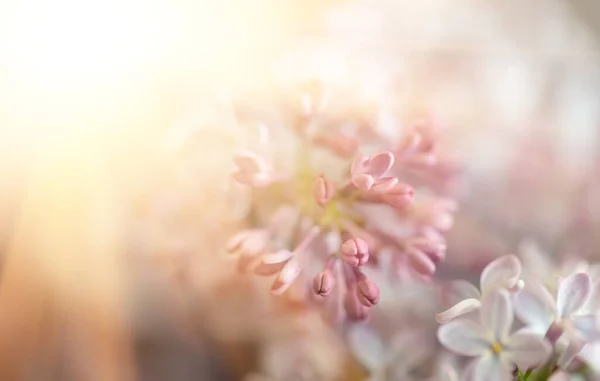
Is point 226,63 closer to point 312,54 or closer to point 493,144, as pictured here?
point 312,54

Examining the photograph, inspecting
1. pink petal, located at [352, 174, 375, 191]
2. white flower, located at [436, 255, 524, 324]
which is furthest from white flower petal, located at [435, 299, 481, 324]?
pink petal, located at [352, 174, 375, 191]

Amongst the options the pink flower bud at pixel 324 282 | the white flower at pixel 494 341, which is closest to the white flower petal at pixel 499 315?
the white flower at pixel 494 341

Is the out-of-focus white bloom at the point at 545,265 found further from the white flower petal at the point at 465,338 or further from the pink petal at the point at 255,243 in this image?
the pink petal at the point at 255,243

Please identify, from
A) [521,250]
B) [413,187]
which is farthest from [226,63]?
[521,250]

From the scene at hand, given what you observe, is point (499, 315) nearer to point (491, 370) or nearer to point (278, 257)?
point (491, 370)

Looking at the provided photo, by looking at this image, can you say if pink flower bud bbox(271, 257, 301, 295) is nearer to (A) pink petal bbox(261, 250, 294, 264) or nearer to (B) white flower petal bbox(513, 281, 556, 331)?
(A) pink petal bbox(261, 250, 294, 264)
